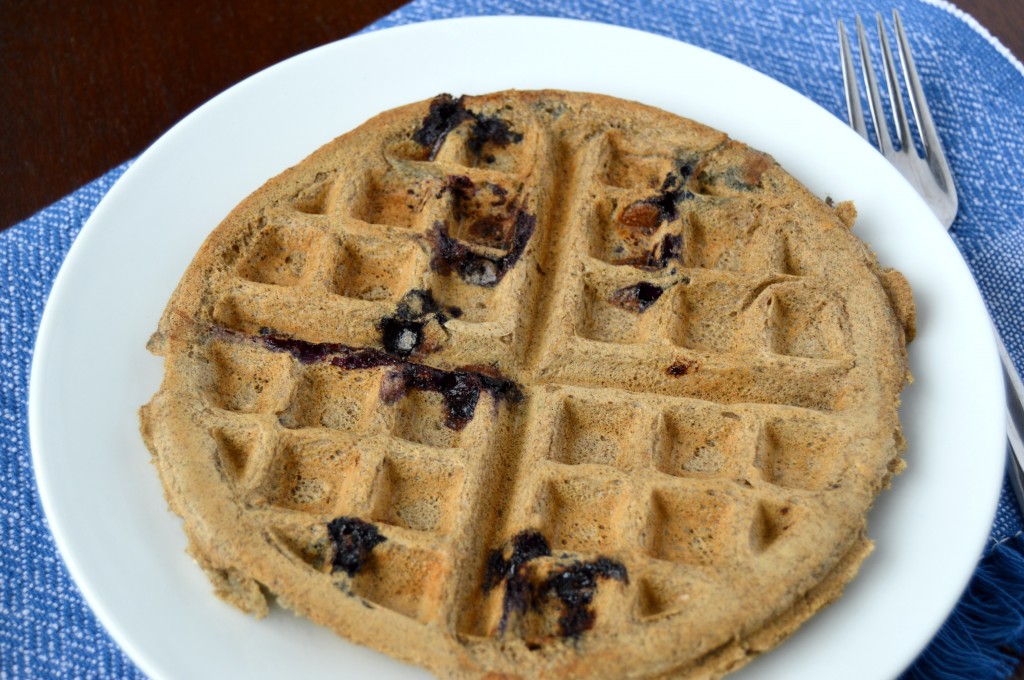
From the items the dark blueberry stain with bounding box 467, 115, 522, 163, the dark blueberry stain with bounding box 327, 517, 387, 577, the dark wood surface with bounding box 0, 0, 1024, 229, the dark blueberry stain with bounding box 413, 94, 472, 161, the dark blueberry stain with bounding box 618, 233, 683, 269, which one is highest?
the dark wood surface with bounding box 0, 0, 1024, 229

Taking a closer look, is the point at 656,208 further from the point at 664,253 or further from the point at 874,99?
the point at 874,99

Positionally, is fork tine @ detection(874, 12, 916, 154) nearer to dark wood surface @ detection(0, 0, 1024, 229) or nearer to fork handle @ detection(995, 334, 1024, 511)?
dark wood surface @ detection(0, 0, 1024, 229)

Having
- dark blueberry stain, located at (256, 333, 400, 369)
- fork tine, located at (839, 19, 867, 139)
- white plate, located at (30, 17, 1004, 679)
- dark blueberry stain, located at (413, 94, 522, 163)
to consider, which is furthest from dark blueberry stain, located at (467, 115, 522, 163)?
fork tine, located at (839, 19, 867, 139)

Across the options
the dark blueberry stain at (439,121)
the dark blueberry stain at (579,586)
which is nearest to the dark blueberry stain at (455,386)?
the dark blueberry stain at (579,586)

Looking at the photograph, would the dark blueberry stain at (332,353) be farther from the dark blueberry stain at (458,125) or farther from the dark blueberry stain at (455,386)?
the dark blueberry stain at (458,125)

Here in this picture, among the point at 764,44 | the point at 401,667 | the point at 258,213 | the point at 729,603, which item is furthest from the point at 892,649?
the point at 764,44

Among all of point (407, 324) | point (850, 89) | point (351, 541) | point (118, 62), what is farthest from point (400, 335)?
point (118, 62)

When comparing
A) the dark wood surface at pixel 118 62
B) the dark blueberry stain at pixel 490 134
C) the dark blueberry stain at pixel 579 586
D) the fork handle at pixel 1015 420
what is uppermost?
the dark wood surface at pixel 118 62

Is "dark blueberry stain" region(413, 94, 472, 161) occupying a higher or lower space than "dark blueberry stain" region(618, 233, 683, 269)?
higher
